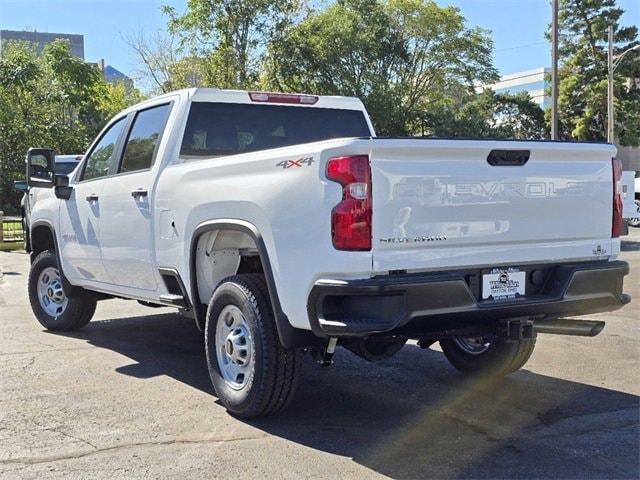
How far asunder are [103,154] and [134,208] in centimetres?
117

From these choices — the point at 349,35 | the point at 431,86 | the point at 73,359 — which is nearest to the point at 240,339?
the point at 73,359

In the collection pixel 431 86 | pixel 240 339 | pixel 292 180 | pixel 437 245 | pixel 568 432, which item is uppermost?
pixel 431 86

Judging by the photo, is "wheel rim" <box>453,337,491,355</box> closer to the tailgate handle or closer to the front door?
the tailgate handle

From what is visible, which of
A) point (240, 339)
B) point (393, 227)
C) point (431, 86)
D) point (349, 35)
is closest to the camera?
point (393, 227)

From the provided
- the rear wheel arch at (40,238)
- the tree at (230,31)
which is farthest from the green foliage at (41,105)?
the rear wheel arch at (40,238)

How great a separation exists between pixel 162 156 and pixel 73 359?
6.64 feet

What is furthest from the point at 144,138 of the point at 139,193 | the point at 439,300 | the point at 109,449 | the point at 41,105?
the point at 41,105

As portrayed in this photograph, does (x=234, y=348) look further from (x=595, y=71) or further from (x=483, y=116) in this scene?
(x=595, y=71)

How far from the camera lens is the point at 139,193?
5.72 metres

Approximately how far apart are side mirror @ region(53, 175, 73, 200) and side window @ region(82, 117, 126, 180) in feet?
0.58

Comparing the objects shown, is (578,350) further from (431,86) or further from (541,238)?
(431,86)

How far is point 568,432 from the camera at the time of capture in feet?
14.8

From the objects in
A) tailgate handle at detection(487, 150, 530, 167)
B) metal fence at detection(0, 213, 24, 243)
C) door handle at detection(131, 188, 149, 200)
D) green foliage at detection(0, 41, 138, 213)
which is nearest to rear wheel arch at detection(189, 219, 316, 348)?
door handle at detection(131, 188, 149, 200)

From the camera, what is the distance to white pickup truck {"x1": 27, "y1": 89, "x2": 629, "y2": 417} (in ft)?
12.8
